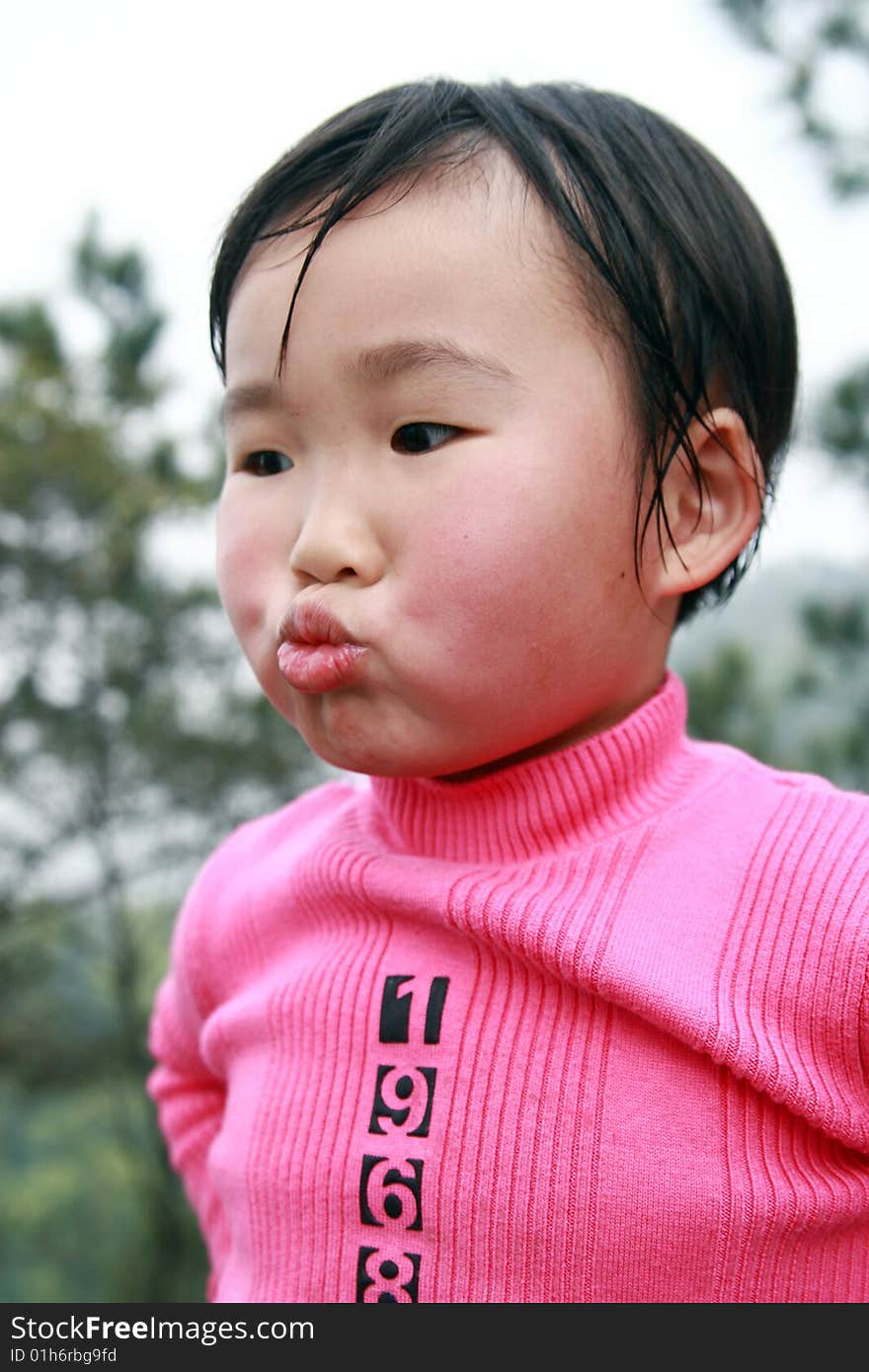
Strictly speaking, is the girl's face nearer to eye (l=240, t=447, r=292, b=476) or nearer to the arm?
eye (l=240, t=447, r=292, b=476)

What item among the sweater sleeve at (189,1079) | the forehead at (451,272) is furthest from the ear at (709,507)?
the sweater sleeve at (189,1079)

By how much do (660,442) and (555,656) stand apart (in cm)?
15

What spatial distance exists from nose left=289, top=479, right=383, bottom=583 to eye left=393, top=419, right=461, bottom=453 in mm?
40

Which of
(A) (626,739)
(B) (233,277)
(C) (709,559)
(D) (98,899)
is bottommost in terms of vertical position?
(D) (98,899)

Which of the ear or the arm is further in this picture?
the arm

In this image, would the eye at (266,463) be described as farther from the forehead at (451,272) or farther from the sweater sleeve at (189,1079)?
the sweater sleeve at (189,1079)

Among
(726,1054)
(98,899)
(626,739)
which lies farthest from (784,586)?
(726,1054)

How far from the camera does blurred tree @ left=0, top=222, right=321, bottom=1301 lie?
7.77 feet

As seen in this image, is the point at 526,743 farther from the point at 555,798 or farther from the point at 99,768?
the point at 99,768

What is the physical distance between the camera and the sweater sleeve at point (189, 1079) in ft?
3.49

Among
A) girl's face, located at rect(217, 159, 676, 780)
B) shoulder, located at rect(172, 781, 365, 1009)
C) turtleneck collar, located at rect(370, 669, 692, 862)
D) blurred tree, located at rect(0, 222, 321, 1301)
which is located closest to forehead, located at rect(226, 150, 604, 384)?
girl's face, located at rect(217, 159, 676, 780)

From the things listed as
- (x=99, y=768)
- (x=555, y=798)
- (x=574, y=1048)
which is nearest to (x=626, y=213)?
(x=555, y=798)
